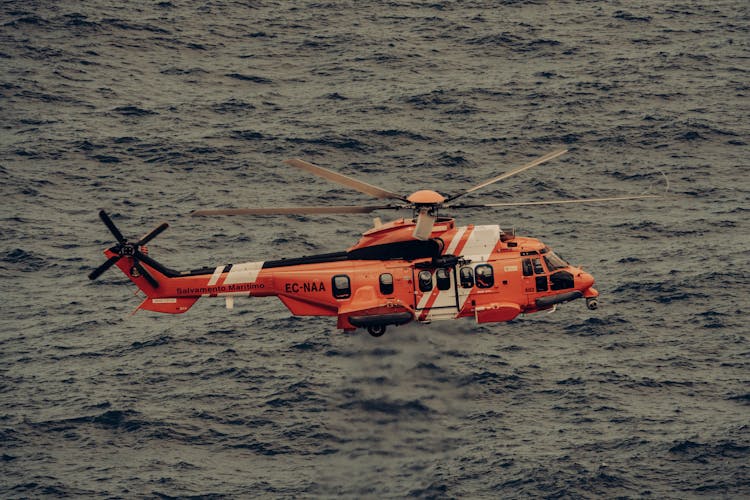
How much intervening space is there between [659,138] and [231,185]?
3901cm

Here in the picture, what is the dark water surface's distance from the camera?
95812 mm

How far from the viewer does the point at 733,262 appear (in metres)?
114

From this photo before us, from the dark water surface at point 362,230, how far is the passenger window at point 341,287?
15.7 meters

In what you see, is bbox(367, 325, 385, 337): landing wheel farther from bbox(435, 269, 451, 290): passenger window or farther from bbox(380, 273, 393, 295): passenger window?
bbox(435, 269, 451, 290): passenger window

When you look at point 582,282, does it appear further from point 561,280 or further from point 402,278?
point 402,278

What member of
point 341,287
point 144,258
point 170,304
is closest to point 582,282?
point 341,287

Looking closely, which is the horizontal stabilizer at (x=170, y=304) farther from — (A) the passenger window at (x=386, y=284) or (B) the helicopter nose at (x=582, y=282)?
(B) the helicopter nose at (x=582, y=282)

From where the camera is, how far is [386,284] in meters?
74.4

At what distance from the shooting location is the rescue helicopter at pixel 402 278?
74250 mm

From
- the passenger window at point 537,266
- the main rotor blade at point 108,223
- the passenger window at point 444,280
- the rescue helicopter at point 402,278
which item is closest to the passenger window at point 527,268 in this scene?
the rescue helicopter at point 402,278

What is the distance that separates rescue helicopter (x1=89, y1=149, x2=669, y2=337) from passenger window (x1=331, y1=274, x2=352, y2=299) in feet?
0.17

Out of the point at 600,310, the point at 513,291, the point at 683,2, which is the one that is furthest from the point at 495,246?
the point at 683,2

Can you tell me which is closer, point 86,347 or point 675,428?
point 675,428

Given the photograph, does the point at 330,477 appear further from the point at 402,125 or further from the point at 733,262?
the point at 402,125
